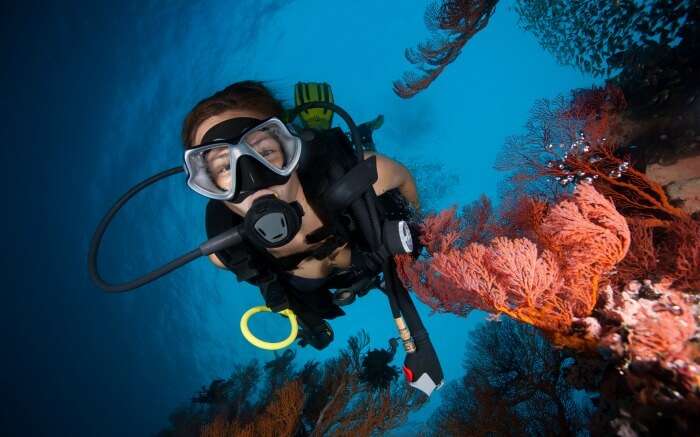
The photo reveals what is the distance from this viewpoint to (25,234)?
27.5 meters

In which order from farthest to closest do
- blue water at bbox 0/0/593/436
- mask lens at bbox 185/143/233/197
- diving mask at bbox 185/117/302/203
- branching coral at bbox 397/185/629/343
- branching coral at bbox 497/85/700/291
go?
1. blue water at bbox 0/0/593/436
2. mask lens at bbox 185/143/233/197
3. diving mask at bbox 185/117/302/203
4. branching coral at bbox 497/85/700/291
5. branching coral at bbox 397/185/629/343

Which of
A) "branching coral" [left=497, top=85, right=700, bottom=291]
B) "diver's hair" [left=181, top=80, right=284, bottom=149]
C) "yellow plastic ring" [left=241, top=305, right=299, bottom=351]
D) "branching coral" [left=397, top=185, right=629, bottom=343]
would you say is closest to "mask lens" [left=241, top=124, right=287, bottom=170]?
"diver's hair" [left=181, top=80, right=284, bottom=149]

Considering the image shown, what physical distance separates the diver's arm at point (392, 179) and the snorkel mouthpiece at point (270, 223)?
1.04 m

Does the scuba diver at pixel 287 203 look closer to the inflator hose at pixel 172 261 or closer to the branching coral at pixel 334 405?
the inflator hose at pixel 172 261

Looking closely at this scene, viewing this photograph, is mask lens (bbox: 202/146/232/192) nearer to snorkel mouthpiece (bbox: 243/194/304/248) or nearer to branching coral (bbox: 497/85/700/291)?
snorkel mouthpiece (bbox: 243/194/304/248)

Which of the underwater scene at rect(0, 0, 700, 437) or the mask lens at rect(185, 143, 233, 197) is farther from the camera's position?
the mask lens at rect(185, 143, 233, 197)

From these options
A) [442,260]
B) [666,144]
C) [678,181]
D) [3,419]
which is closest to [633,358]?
[442,260]

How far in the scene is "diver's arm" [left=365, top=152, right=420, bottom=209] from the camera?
3426 mm

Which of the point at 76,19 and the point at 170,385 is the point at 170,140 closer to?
the point at 76,19

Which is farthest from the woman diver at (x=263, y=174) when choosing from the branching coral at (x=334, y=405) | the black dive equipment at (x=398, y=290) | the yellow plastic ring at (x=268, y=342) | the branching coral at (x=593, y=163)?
the branching coral at (x=334, y=405)

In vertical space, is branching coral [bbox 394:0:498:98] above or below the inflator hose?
above

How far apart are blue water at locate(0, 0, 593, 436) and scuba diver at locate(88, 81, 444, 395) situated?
113 cm

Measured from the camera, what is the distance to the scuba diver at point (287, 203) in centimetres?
263

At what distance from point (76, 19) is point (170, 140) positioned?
6.73 meters
